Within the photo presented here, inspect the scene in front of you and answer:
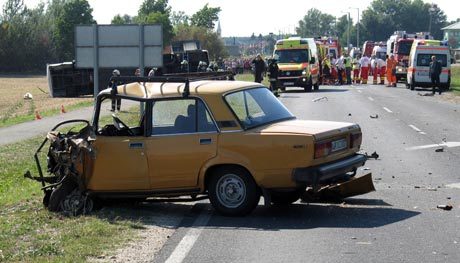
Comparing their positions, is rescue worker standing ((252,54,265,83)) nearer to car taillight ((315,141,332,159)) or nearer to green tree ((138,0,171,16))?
car taillight ((315,141,332,159))

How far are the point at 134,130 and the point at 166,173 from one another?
2.54 feet

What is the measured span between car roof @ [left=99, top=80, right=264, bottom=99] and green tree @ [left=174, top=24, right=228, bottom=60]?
98970mm

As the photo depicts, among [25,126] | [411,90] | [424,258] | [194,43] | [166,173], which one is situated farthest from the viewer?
[194,43]

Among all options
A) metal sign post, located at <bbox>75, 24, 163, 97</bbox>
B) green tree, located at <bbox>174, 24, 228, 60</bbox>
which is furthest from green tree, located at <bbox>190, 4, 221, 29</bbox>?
metal sign post, located at <bbox>75, 24, 163, 97</bbox>

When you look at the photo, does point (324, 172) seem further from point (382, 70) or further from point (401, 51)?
point (382, 70)

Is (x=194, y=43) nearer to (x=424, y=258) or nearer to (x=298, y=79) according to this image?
(x=298, y=79)

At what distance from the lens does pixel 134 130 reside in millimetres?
10336

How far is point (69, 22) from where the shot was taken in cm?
12512

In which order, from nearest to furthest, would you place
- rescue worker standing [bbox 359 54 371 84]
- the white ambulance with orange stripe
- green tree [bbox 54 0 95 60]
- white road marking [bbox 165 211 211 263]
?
white road marking [bbox 165 211 211 263], the white ambulance with orange stripe, rescue worker standing [bbox 359 54 371 84], green tree [bbox 54 0 95 60]

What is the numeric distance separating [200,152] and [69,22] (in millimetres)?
118846

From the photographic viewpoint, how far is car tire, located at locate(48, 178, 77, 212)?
10.2 m

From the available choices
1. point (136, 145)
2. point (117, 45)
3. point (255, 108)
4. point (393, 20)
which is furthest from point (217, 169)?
point (393, 20)

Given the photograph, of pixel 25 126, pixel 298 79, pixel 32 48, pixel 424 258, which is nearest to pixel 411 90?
pixel 298 79

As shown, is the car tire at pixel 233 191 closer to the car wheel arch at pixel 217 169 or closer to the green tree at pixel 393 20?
the car wheel arch at pixel 217 169
